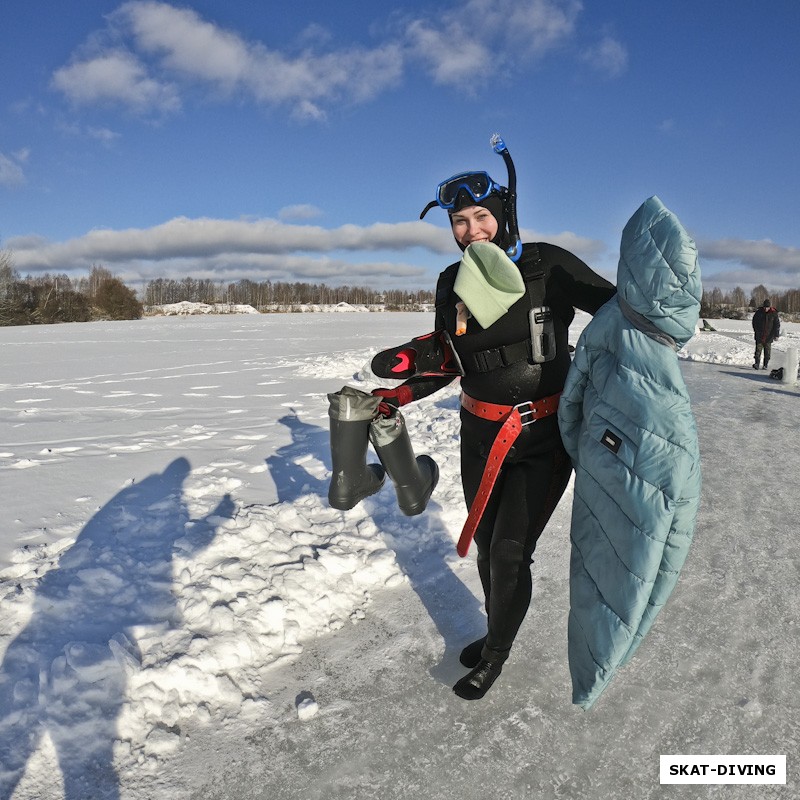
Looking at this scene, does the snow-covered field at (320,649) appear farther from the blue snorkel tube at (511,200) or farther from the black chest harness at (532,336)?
the blue snorkel tube at (511,200)

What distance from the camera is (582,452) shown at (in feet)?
6.64

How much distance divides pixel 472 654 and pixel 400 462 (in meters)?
0.97

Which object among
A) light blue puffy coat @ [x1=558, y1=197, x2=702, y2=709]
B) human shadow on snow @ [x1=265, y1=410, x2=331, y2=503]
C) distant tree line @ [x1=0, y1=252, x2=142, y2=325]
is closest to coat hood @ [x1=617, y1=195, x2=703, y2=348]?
light blue puffy coat @ [x1=558, y1=197, x2=702, y2=709]

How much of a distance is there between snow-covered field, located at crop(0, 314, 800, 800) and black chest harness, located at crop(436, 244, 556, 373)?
1.37 m

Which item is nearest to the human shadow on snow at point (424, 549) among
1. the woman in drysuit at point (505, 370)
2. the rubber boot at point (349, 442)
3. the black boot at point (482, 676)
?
the black boot at point (482, 676)

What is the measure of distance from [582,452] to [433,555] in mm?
1812

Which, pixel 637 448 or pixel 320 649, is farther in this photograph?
pixel 320 649

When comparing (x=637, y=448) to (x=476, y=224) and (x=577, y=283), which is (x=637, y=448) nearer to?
(x=577, y=283)

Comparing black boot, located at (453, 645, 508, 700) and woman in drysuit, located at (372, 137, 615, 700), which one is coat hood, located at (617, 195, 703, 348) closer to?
woman in drysuit, located at (372, 137, 615, 700)

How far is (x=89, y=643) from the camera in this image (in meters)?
2.44

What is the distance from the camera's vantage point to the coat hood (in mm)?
1789

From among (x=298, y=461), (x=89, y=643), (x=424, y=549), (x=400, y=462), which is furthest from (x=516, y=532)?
(x=298, y=461)

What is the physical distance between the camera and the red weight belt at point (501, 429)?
90.9 inches

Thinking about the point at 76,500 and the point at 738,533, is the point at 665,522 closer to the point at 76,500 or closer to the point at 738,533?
the point at 738,533
